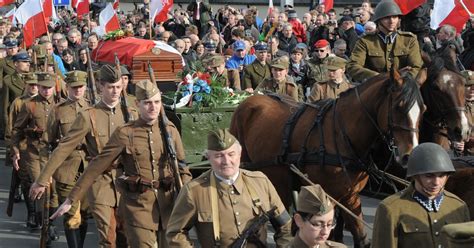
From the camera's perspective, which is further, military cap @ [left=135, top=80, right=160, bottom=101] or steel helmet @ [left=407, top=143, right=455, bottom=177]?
military cap @ [left=135, top=80, right=160, bottom=101]

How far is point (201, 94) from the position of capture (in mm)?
12555

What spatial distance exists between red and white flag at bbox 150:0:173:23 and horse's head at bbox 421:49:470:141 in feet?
41.4

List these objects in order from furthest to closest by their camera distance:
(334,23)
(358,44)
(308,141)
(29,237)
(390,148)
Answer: (334,23) < (29,237) < (358,44) < (308,141) < (390,148)

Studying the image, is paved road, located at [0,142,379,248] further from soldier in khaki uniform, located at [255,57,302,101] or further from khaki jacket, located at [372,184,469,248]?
khaki jacket, located at [372,184,469,248]

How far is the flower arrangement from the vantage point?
1252cm

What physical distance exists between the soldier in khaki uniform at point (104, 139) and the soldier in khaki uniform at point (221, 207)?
271 centimetres

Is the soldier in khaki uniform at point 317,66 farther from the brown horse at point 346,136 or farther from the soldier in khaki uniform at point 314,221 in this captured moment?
the soldier in khaki uniform at point 314,221

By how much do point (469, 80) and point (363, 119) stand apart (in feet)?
9.22

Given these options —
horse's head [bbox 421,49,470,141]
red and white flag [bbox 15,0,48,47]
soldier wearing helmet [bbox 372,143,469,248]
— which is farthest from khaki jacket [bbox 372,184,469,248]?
red and white flag [bbox 15,0,48,47]

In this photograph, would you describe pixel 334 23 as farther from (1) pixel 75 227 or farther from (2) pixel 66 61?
(1) pixel 75 227

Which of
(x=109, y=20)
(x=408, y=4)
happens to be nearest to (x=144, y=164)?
(x=408, y=4)

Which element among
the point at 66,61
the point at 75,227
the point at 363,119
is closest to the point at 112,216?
the point at 75,227

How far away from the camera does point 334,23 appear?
22156mm

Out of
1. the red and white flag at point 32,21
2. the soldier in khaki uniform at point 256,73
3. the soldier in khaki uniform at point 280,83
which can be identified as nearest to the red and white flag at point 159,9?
the red and white flag at point 32,21
